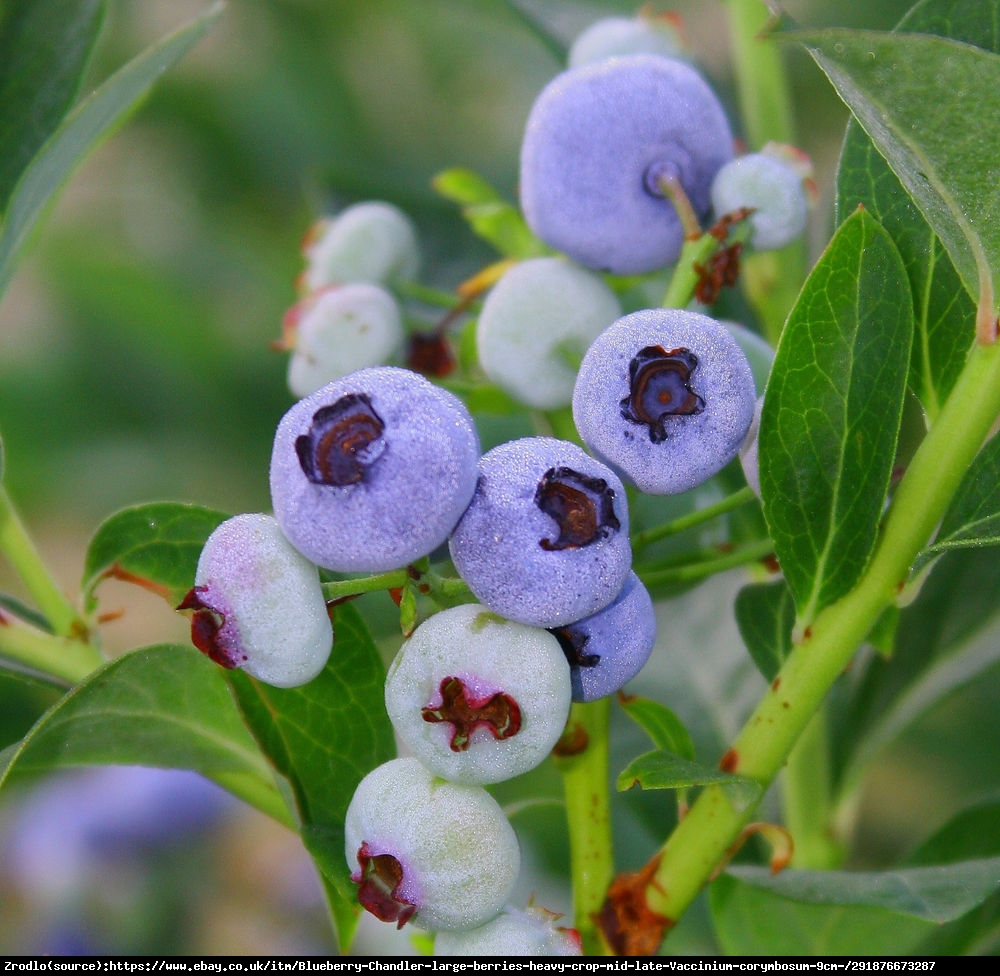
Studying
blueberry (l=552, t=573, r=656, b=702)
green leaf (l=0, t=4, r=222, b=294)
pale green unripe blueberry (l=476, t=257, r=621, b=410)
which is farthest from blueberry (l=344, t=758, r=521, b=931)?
green leaf (l=0, t=4, r=222, b=294)

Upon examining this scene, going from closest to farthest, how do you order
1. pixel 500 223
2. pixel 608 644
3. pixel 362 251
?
pixel 608 644 → pixel 500 223 → pixel 362 251

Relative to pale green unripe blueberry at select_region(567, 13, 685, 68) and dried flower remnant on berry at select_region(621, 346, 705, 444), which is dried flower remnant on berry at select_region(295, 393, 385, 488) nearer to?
dried flower remnant on berry at select_region(621, 346, 705, 444)

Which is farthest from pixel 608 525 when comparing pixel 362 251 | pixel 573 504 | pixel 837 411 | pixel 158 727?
pixel 362 251

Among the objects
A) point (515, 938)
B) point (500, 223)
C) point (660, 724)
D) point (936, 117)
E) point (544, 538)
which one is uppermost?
point (936, 117)

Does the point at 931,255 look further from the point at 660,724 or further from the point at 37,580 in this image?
the point at 37,580

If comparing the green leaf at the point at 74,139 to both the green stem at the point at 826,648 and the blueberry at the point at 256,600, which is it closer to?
the blueberry at the point at 256,600

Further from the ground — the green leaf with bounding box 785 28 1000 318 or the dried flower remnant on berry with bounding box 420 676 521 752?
the green leaf with bounding box 785 28 1000 318

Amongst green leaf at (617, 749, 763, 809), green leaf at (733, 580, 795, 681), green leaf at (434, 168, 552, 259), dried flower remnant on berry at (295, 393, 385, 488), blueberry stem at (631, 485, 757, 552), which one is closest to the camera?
dried flower remnant on berry at (295, 393, 385, 488)

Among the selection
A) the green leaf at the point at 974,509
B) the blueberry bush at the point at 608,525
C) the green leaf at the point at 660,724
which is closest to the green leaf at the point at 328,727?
the blueberry bush at the point at 608,525
